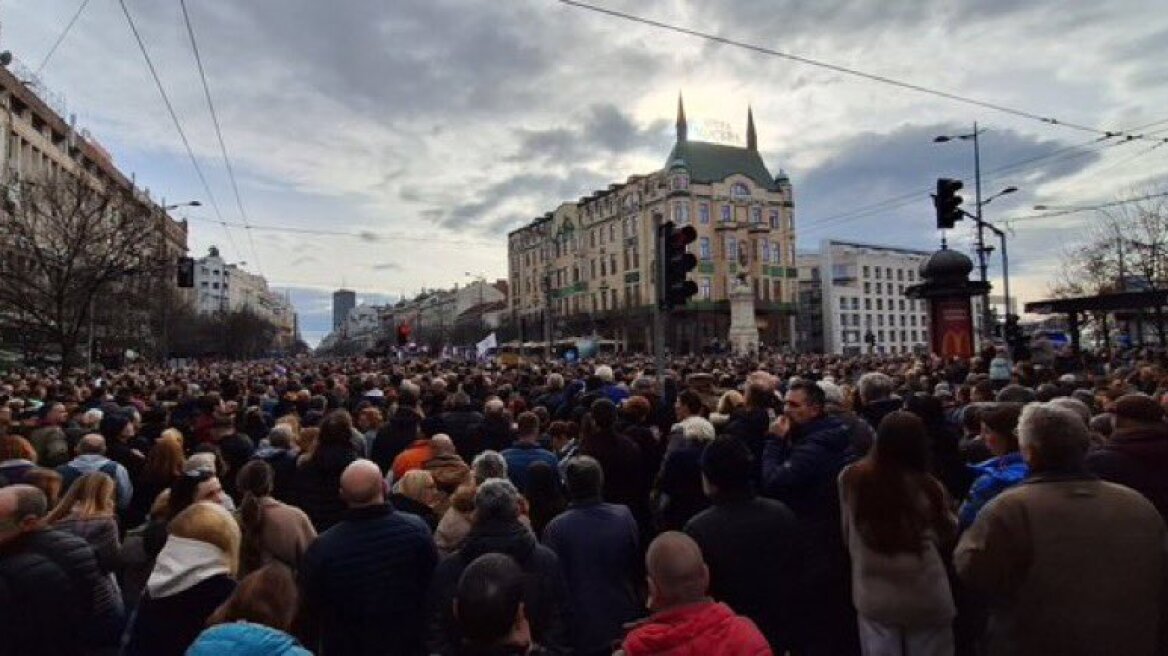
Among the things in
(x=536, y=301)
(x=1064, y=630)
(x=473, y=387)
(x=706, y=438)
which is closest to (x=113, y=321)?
(x=473, y=387)

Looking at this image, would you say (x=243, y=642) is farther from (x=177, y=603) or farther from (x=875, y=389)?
(x=875, y=389)

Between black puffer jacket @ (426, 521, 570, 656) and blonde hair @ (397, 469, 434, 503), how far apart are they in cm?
127

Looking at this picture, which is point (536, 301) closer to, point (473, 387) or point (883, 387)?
point (473, 387)

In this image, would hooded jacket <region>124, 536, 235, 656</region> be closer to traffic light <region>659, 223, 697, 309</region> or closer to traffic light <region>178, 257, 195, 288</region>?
traffic light <region>659, 223, 697, 309</region>

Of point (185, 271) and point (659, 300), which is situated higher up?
point (185, 271)

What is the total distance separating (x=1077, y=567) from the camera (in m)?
3.13

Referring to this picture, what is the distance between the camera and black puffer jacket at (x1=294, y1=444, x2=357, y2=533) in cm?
618

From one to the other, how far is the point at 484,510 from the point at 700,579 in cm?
142

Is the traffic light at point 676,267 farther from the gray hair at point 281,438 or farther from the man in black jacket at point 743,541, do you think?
the man in black jacket at point 743,541

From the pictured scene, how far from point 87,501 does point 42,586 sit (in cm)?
93

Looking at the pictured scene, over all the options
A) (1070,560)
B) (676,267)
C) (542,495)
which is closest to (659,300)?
(676,267)

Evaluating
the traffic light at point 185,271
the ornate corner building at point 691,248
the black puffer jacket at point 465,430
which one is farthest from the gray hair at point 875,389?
the ornate corner building at point 691,248

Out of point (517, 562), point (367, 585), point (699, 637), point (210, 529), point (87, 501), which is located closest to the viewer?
point (699, 637)

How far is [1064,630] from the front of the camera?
3135mm
